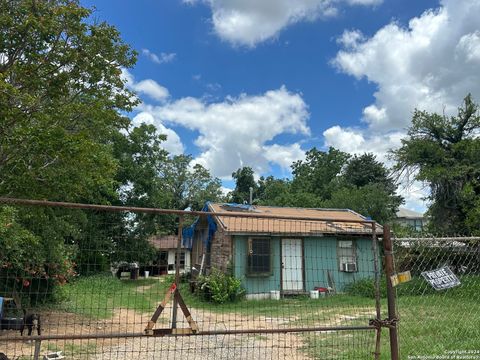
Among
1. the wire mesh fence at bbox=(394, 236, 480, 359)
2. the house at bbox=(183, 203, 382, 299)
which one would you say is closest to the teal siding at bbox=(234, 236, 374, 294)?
the house at bbox=(183, 203, 382, 299)

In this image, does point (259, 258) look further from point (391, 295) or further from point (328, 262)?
point (391, 295)

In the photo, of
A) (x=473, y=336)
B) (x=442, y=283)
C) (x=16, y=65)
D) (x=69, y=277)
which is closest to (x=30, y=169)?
(x=16, y=65)

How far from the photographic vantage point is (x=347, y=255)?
1517cm

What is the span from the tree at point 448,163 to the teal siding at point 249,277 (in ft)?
25.8

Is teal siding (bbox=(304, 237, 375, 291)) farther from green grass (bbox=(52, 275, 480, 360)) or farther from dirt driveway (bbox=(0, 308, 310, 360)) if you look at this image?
dirt driveway (bbox=(0, 308, 310, 360))

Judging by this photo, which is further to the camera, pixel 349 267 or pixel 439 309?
pixel 349 267

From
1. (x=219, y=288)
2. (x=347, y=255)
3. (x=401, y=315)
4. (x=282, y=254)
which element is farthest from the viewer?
(x=347, y=255)

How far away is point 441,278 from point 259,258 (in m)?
10.5

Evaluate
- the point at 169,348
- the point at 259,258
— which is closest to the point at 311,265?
the point at 259,258

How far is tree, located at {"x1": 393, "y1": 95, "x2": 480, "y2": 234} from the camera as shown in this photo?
16406 millimetres

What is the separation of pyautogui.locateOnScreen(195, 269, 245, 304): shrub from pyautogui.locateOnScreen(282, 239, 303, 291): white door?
1.98m

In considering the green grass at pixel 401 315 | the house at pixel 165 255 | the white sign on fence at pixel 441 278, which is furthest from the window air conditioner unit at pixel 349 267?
the white sign on fence at pixel 441 278


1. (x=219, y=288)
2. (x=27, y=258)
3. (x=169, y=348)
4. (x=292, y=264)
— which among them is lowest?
(x=169, y=348)

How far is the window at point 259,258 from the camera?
1420cm
